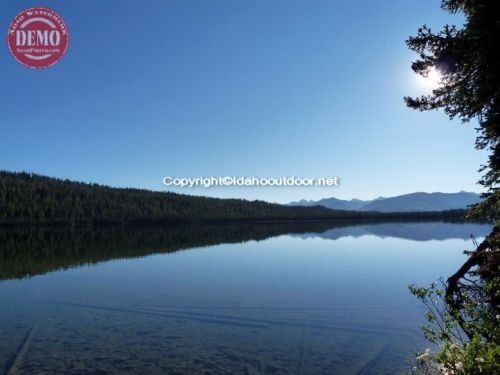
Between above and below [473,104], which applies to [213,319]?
below

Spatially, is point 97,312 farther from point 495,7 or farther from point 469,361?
point 495,7

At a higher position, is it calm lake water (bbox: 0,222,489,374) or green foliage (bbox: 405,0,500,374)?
green foliage (bbox: 405,0,500,374)

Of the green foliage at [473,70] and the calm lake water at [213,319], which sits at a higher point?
the green foliage at [473,70]

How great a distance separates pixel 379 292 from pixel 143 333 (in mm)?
21176

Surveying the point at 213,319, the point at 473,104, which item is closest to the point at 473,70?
the point at 473,104

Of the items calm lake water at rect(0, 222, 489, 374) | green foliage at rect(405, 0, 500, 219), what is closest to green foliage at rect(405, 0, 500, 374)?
green foliage at rect(405, 0, 500, 219)

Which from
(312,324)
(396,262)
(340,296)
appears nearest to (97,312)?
(312,324)

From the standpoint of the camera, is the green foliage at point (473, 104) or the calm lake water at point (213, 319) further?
the calm lake water at point (213, 319)

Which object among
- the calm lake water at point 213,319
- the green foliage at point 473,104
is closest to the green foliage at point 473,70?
the green foliage at point 473,104

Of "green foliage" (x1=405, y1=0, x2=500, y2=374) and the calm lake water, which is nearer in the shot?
"green foliage" (x1=405, y1=0, x2=500, y2=374)

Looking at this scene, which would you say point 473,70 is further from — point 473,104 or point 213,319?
point 213,319

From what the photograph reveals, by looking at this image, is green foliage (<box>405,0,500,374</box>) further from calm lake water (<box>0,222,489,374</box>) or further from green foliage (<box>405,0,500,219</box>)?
calm lake water (<box>0,222,489,374</box>)

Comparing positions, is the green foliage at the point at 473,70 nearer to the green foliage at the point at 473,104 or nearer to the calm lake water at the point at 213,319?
the green foliage at the point at 473,104

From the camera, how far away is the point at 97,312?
3095cm
